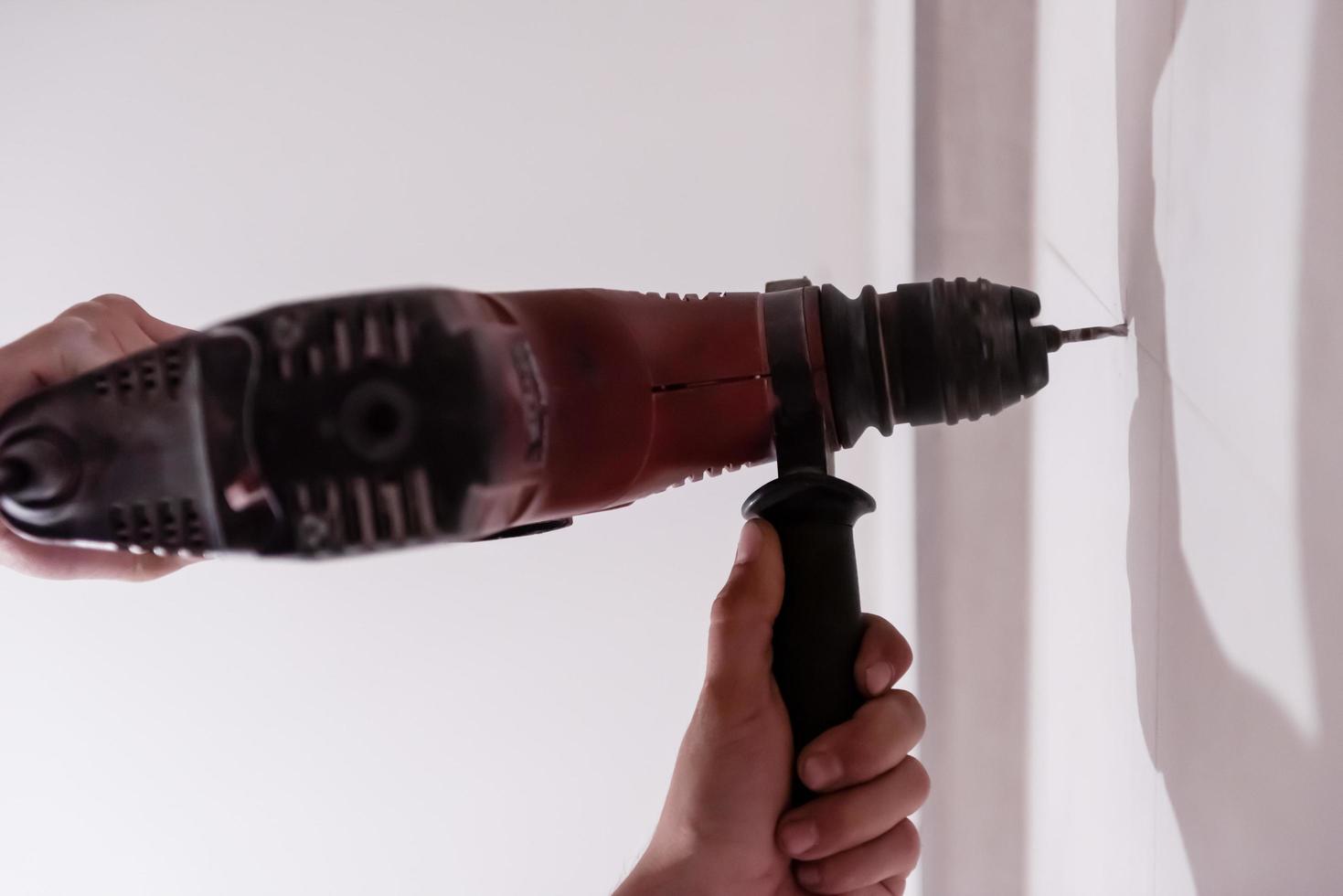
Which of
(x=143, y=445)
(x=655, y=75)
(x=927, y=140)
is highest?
(x=655, y=75)

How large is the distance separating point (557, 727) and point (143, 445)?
0.67 meters

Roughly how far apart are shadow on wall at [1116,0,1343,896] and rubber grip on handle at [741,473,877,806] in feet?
0.59

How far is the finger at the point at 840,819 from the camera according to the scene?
57cm

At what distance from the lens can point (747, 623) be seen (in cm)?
55

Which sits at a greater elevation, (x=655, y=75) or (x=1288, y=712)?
(x=655, y=75)

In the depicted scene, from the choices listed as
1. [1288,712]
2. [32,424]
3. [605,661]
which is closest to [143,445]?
[32,424]

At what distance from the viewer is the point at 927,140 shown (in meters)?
0.84

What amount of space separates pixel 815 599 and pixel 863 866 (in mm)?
173

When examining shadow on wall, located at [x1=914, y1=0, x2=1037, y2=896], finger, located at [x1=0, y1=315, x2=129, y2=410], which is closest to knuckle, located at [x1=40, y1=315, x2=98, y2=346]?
finger, located at [x1=0, y1=315, x2=129, y2=410]

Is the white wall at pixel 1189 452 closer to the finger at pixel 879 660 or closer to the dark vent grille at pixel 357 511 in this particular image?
the finger at pixel 879 660

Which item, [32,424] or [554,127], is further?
[554,127]

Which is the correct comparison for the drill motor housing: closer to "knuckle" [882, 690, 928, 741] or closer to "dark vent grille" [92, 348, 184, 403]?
"dark vent grille" [92, 348, 184, 403]

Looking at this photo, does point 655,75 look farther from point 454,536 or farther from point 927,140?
point 454,536

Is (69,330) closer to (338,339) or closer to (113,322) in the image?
(113,322)
